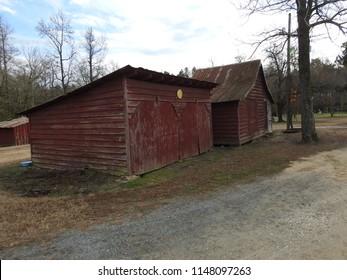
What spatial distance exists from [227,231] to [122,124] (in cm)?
512

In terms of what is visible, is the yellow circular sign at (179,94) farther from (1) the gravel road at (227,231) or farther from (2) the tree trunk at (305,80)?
(2) the tree trunk at (305,80)

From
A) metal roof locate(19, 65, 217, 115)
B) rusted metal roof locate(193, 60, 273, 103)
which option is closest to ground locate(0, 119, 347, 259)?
metal roof locate(19, 65, 217, 115)

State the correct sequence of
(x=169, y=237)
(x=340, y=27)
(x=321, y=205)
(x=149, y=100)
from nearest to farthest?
(x=169, y=237) < (x=321, y=205) < (x=149, y=100) < (x=340, y=27)

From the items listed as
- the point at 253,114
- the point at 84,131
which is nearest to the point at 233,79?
the point at 253,114

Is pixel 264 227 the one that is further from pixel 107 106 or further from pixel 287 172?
pixel 107 106

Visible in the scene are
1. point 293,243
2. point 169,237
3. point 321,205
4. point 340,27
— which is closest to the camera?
point 293,243

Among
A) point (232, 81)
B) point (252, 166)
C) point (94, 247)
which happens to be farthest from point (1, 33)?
point (94, 247)

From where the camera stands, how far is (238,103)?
50.5ft

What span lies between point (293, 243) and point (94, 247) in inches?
106

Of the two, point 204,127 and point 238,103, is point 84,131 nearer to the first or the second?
point 204,127

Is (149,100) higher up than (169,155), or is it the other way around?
(149,100)

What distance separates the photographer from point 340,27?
13281mm

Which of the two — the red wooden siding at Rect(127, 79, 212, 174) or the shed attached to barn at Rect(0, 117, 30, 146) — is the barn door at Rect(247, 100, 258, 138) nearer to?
the red wooden siding at Rect(127, 79, 212, 174)

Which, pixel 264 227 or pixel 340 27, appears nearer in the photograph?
pixel 264 227
